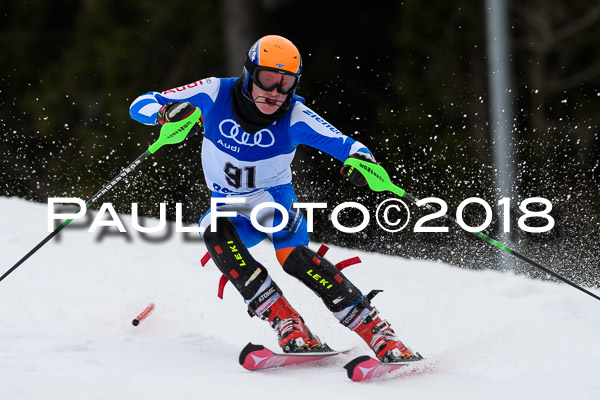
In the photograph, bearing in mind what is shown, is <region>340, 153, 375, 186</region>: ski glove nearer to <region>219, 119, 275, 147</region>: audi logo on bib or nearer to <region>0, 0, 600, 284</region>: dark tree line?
<region>219, 119, 275, 147</region>: audi logo on bib

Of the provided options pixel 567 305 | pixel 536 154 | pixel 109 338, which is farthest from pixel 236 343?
pixel 536 154

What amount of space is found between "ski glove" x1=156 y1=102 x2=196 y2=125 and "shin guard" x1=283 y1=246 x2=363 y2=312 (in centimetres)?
87

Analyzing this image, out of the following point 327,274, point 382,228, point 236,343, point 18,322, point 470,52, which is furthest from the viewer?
point 470,52

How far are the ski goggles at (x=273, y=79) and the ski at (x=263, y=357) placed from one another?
1.26 m

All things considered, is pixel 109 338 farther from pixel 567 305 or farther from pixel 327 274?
pixel 567 305

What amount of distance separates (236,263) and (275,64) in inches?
39.2

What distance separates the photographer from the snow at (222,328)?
375cm

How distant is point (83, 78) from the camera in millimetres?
16938

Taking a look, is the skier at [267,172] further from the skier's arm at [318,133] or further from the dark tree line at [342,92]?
the dark tree line at [342,92]

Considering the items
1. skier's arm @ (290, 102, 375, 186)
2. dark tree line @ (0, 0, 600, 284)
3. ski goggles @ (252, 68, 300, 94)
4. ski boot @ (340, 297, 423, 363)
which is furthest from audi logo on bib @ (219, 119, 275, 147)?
dark tree line @ (0, 0, 600, 284)

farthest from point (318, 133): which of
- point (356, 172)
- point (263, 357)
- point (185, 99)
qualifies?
point (263, 357)

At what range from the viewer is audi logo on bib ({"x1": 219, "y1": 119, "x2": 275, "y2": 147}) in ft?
14.8

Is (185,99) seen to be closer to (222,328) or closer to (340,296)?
(340,296)

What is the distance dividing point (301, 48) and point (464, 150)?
4.95 metres
